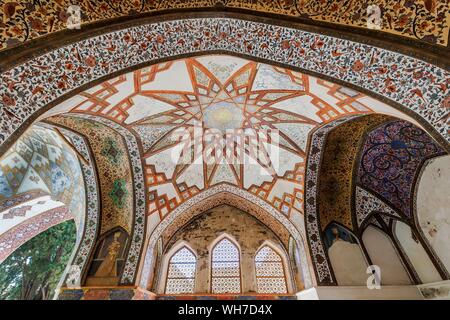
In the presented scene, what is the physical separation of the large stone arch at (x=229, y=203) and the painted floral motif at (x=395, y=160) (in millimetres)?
2416

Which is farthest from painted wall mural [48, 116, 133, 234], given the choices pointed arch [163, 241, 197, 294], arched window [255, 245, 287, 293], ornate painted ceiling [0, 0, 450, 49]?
arched window [255, 245, 287, 293]

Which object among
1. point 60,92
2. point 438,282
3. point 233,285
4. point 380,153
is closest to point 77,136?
point 60,92

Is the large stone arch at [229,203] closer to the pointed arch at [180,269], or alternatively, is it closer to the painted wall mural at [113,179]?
the pointed arch at [180,269]

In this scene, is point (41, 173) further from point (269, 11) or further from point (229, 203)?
point (269, 11)

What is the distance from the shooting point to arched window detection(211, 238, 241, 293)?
6.57 meters

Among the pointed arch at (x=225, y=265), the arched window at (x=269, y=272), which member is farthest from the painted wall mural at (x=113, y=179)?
the arched window at (x=269, y=272)

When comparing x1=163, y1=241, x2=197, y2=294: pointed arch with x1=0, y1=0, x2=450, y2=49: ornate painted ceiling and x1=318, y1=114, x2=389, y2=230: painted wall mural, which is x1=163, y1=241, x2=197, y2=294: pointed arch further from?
x1=0, y1=0, x2=450, y2=49: ornate painted ceiling

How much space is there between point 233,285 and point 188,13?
6.56 metres

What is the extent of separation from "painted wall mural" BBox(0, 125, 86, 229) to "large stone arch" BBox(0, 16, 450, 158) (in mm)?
3563

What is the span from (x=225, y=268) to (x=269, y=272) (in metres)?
1.31

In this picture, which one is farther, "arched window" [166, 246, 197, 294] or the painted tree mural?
the painted tree mural

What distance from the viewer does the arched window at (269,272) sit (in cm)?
660

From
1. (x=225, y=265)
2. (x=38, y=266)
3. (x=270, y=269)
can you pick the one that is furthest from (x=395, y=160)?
(x=38, y=266)

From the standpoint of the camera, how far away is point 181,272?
6.92 meters
